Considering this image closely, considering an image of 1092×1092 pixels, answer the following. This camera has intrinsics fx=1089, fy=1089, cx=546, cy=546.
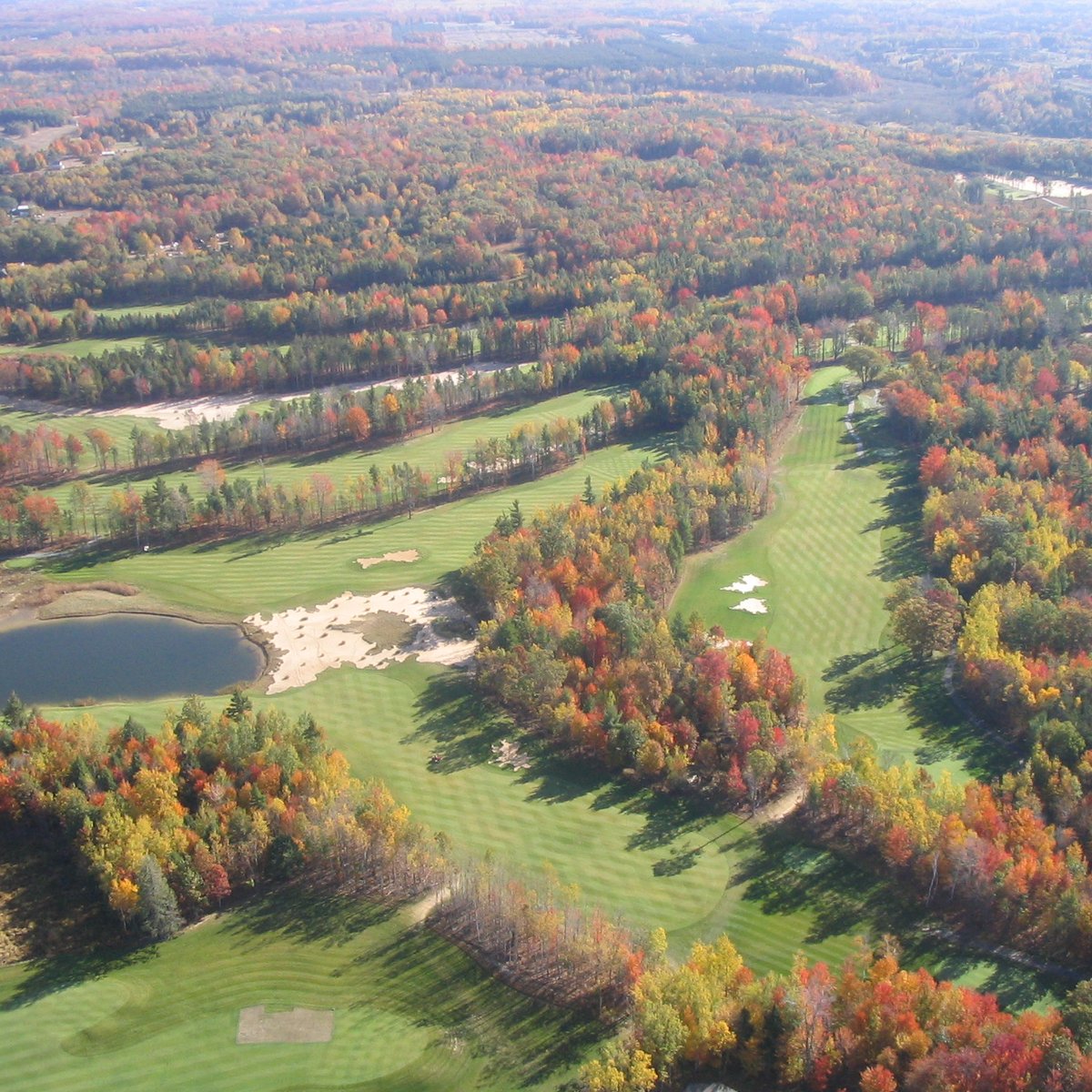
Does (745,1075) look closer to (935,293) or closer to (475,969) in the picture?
(475,969)

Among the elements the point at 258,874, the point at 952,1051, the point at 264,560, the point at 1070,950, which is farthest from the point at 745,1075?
the point at 264,560

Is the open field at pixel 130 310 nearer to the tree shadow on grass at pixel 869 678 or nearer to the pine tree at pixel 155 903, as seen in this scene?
the tree shadow on grass at pixel 869 678

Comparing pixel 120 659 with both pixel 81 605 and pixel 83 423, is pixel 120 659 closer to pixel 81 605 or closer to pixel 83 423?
pixel 81 605

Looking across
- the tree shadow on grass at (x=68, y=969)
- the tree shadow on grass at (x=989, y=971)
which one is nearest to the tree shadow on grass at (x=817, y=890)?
the tree shadow on grass at (x=989, y=971)

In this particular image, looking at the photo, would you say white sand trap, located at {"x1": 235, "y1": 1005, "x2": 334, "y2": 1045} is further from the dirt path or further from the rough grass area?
the dirt path

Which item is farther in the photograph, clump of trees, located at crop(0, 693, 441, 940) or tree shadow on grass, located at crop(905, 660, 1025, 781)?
tree shadow on grass, located at crop(905, 660, 1025, 781)

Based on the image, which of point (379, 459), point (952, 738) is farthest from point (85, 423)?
point (952, 738)

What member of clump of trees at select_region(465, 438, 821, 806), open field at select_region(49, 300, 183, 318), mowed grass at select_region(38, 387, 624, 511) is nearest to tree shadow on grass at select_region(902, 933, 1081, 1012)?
clump of trees at select_region(465, 438, 821, 806)
